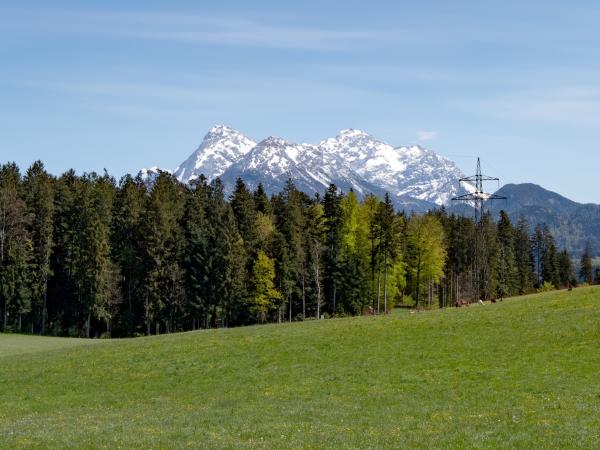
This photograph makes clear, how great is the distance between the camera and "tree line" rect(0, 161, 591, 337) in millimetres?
99938

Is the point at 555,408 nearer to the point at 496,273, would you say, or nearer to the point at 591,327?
the point at 591,327

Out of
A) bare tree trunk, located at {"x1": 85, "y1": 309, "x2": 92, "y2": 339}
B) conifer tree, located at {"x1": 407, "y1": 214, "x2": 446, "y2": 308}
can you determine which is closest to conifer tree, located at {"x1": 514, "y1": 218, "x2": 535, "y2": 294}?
conifer tree, located at {"x1": 407, "y1": 214, "x2": 446, "y2": 308}

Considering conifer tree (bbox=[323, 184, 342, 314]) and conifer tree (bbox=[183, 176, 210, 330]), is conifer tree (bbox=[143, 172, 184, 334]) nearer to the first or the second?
conifer tree (bbox=[183, 176, 210, 330])

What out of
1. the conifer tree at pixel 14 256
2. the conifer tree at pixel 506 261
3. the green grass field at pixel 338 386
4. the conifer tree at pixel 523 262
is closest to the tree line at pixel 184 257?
the conifer tree at pixel 14 256

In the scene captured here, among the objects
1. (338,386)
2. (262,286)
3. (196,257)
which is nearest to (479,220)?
(262,286)

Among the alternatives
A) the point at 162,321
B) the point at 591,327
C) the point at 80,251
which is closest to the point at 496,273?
the point at 162,321

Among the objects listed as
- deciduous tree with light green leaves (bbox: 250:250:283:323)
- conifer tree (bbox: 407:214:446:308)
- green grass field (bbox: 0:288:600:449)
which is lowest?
green grass field (bbox: 0:288:600:449)

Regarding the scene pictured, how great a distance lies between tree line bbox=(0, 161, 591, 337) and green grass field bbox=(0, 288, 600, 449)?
40.2 meters

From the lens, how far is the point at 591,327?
4419 centimetres

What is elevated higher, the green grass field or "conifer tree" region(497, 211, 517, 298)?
"conifer tree" region(497, 211, 517, 298)

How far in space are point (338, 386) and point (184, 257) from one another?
70184 mm

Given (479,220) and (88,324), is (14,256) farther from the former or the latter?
(479,220)

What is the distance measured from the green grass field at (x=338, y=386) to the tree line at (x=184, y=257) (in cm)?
4022

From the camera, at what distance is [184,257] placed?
103375mm
